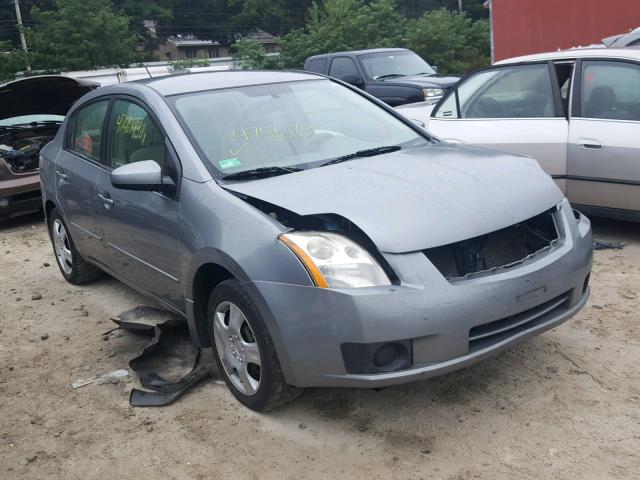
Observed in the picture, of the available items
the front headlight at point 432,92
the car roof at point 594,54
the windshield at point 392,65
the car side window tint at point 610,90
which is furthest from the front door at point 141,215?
the windshield at point 392,65

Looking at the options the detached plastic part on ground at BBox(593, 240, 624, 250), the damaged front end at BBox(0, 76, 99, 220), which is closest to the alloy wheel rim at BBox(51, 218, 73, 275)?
the damaged front end at BBox(0, 76, 99, 220)

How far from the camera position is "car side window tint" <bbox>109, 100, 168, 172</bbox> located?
406 centimetres

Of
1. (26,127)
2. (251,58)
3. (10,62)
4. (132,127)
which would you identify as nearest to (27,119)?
(26,127)

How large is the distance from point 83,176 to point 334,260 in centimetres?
265

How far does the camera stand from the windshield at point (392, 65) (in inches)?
516

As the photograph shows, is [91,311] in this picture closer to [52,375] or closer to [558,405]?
[52,375]

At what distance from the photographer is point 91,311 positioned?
209 inches

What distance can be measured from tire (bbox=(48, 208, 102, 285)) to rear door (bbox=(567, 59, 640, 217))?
161 inches

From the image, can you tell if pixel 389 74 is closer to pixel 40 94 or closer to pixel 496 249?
pixel 40 94

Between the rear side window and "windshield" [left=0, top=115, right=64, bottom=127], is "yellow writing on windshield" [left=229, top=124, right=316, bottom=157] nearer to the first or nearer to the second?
"windshield" [left=0, top=115, right=64, bottom=127]

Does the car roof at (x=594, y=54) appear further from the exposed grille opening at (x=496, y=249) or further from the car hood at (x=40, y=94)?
the car hood at (x=40, y=94)

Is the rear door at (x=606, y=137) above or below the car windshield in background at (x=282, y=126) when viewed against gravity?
below

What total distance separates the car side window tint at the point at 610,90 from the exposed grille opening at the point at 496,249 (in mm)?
2505

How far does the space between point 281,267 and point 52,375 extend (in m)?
1.96
